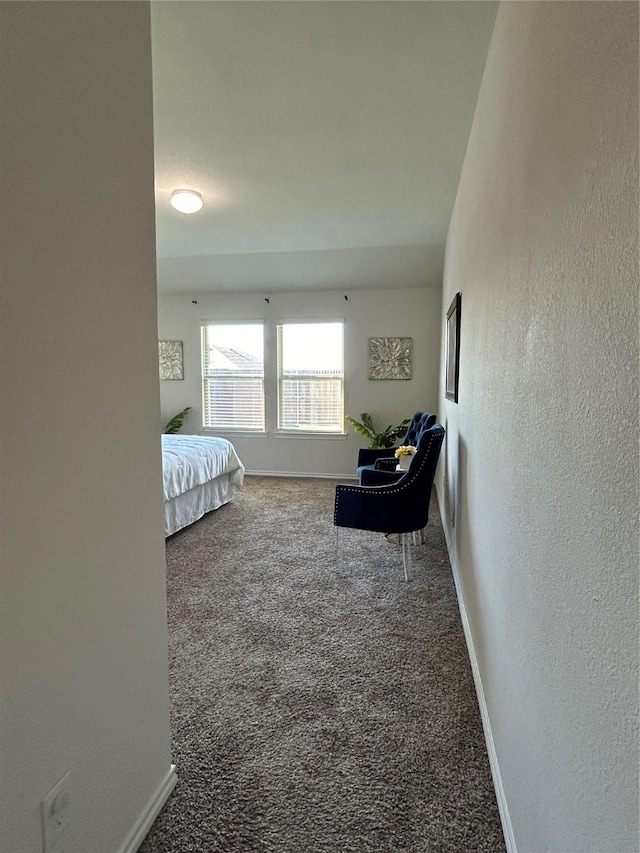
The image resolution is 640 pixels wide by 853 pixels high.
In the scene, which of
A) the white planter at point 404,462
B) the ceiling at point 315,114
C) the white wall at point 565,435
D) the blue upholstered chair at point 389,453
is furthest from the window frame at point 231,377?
the white wall at point 565,435

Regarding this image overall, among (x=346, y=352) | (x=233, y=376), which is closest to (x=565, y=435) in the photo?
(x=346, y=352)

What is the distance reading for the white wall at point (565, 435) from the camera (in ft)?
2.15

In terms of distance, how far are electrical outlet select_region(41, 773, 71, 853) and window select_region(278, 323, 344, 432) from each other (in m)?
5.15

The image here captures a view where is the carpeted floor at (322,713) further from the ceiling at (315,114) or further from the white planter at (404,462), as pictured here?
the ceiling at (315,114)

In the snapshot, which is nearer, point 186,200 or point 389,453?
point 186,200

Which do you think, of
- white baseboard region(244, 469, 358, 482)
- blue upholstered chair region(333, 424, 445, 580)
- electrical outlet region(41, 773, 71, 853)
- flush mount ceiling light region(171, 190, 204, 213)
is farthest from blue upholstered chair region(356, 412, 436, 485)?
electrical outlet region(41, 773, 71, 853)

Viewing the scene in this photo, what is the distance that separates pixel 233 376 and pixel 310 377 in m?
1.11

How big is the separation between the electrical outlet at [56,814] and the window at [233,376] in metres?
5.31

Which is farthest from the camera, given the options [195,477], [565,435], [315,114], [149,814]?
[195,477]

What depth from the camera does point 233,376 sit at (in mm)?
6242

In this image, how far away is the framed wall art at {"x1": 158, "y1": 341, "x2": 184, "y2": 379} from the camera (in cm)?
632

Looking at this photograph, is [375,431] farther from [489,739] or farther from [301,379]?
[489,739]

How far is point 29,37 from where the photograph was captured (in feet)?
2.82

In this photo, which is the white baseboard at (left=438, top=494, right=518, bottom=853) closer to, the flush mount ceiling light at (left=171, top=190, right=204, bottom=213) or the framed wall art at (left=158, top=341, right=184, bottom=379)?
the flush mount ceiling light at (left=171, top=190, right=204, bottom=213)
